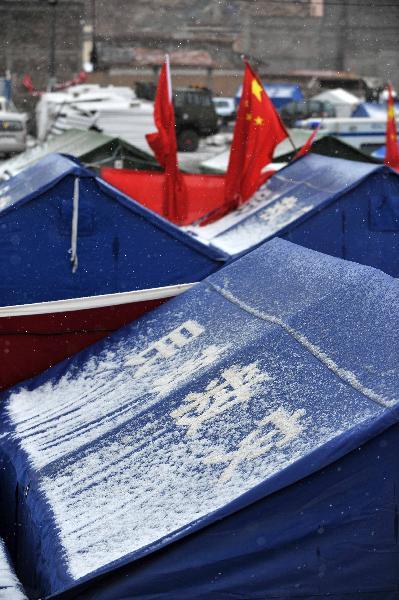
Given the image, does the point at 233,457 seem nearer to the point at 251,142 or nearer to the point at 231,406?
the point at 231,406

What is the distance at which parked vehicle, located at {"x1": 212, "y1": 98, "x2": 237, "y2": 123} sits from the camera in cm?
3988

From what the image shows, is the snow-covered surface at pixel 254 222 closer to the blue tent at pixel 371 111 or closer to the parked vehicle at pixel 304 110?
the blue tent at pixel 371 111

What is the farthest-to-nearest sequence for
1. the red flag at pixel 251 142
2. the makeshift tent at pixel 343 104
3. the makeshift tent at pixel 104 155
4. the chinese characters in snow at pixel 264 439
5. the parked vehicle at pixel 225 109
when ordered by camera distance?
the parked vehicle at pixel 225 109, the makeshift tent at pixel 343 104, the makeshift tent at pixel 104 155, the red flag at pixel 251 142, the chinese characters in snow at pixel 264 439

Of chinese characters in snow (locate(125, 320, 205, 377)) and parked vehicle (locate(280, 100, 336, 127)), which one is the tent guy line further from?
parked vehicle (locate(280, 100, 336, 127))

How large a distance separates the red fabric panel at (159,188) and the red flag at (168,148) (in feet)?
4.05

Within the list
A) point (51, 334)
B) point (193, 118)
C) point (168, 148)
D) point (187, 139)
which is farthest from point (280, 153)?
point (193, 118)

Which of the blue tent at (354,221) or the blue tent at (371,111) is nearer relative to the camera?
the blue tent at (354,221)

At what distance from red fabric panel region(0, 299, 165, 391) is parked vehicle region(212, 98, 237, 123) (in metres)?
32.9

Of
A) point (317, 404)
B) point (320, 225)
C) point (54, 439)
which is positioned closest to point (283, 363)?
point (317, 404)

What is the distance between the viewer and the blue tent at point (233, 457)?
3.73 metres

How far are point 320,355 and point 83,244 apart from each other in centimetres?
309

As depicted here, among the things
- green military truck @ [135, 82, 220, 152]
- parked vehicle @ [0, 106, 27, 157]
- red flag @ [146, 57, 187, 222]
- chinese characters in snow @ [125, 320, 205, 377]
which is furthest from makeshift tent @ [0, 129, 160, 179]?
green military truck @ [135, 82, 220, 152]

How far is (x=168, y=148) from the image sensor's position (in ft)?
36.2

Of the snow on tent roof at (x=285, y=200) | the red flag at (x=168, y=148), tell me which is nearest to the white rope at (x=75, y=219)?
the snow on tent roof at (x=285, y=200)
